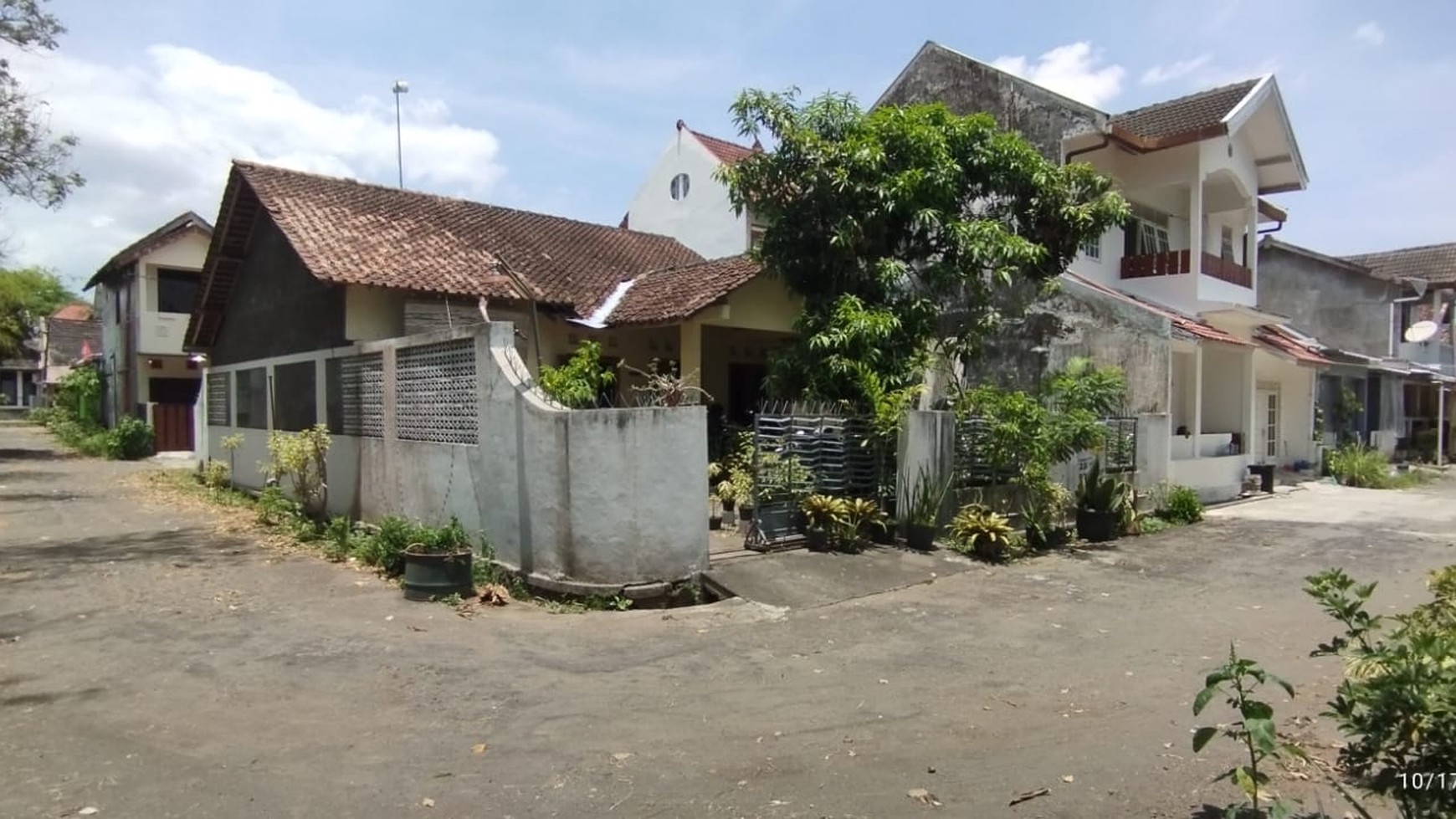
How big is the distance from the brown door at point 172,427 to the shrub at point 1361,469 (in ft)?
98.0

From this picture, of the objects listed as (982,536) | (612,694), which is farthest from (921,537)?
(612,694)

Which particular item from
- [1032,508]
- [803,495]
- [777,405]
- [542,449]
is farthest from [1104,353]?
[542,449]

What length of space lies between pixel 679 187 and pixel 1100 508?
14.0 metres

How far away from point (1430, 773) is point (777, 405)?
30.7 ft

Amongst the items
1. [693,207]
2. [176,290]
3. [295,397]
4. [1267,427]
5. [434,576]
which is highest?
[693,207]

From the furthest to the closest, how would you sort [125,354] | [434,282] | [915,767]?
[125,354] → [434,282] → [915,767]

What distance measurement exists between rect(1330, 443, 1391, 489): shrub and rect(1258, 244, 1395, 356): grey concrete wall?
6234 mm

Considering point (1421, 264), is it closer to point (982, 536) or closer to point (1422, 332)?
point (1422, 332)

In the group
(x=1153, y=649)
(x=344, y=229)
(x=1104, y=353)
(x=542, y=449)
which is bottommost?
(x=1153, y=649)

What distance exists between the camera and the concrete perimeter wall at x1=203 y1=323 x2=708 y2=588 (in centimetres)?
775

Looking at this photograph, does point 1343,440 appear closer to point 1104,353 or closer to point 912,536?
point 1104,353

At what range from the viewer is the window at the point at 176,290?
83.8ft

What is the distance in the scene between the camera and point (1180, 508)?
13.7m

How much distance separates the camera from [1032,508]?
11.2 m
